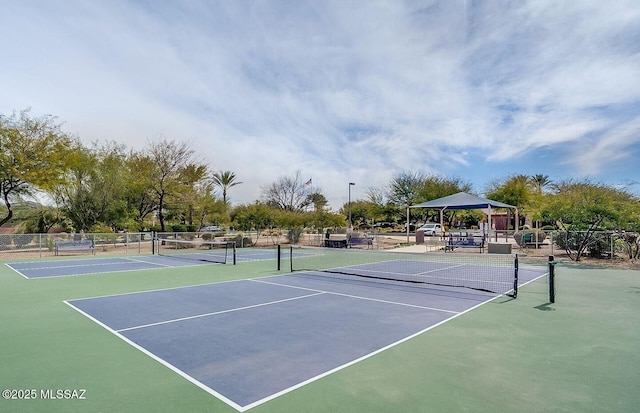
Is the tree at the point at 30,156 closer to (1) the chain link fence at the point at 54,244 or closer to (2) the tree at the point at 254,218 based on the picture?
(1) the chain link fence at the point at 54,244

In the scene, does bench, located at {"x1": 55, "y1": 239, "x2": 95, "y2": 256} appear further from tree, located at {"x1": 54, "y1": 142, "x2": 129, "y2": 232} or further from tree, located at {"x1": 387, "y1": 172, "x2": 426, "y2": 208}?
tree, located at {"x1": 387, "y1": 172, "x2": 426, "y2": 208}

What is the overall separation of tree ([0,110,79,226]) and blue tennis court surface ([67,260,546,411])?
1922 cm

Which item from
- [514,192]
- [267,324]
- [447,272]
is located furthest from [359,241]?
[514,192]

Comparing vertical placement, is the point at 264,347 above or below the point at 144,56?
below

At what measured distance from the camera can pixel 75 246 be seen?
21.9m

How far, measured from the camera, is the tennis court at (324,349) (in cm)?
406

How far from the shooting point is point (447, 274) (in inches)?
543

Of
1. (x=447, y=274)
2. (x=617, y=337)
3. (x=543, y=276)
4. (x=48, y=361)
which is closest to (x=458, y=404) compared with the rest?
(x=617, y=337)

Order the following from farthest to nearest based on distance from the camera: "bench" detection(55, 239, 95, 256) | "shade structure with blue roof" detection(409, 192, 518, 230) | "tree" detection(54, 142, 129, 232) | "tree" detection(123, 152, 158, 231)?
"tree" detection(123, 152, 158, 231) → "tree" detection(54, 142, 129, 232) → "shade structure with blue roof" detection(409, 192, 518, 230) → "bench" detection(55, 239, 95, 256)

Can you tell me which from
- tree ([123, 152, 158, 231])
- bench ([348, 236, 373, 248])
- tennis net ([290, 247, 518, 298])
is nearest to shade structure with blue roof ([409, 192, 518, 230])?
bench ([348, 236, 373, 248])

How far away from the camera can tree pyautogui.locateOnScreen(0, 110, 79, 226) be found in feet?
75.3

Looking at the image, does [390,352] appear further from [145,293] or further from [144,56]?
[144,56]

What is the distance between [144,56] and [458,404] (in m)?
15.1

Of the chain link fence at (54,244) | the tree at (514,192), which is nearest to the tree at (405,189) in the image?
the tree at (514,192)
